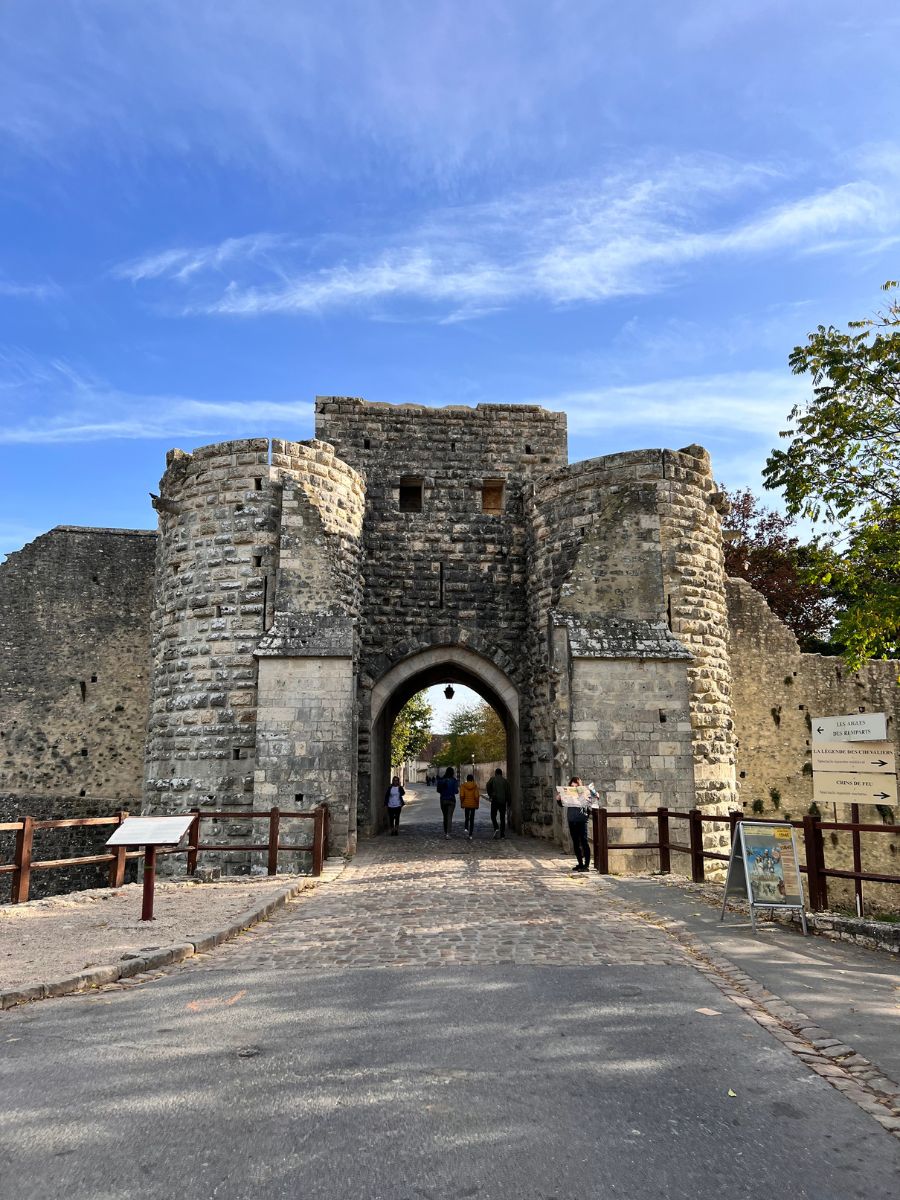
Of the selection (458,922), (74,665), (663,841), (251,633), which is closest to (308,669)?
(251,633)

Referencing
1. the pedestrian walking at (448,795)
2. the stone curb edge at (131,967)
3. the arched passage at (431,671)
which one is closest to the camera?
the stone curb edge at (131,967)

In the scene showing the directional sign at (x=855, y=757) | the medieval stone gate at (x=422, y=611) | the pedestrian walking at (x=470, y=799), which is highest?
the medieval stone gate at (x=422, y=611)

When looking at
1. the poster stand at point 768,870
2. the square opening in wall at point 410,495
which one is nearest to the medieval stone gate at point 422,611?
the square opening in wall at point 410,495

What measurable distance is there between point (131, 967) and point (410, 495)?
12.7m

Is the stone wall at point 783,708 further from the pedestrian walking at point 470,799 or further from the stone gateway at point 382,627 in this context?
the pedestrian walking at point 470,799

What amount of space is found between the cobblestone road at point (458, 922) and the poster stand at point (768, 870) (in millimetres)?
989

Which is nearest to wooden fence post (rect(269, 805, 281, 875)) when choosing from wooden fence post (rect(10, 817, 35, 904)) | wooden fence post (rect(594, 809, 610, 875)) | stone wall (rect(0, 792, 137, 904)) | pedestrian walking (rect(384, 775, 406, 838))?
wooden fence post (rect(10, 817, 35, 904))

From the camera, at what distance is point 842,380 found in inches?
411

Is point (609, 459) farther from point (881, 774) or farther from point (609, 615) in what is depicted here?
point (881, 774)

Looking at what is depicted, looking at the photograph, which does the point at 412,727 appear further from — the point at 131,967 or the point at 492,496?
the point at 131,967

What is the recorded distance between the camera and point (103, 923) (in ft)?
25.9

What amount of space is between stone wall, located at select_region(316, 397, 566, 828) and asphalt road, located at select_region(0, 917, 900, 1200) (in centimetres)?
Answer: 1090

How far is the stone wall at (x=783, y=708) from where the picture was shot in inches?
759

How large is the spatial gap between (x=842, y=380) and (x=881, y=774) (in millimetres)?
5064
